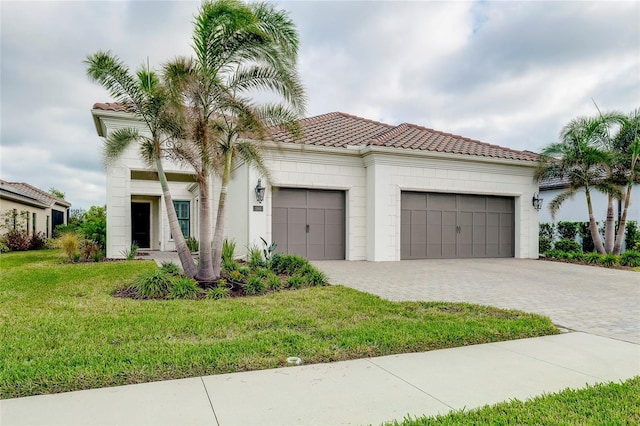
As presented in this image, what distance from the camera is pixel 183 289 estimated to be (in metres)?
6.88

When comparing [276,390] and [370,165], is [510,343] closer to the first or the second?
[276,390]

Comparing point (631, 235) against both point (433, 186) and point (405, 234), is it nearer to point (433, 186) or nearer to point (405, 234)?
point (433, 186)

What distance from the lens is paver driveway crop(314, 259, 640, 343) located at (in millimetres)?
5816

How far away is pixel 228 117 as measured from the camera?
26.1 ft

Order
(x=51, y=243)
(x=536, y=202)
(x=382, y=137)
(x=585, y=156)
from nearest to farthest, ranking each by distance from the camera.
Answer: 1. (x=585, y=156)
2. (x=382, y=137)
3. (x=536, y=202)
4. (x=51, y=243)

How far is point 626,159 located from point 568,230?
433 cm

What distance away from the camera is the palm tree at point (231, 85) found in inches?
280

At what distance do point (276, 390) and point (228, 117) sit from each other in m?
6.15

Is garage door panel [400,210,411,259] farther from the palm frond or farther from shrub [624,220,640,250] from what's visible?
shrub [624,220,640,250]

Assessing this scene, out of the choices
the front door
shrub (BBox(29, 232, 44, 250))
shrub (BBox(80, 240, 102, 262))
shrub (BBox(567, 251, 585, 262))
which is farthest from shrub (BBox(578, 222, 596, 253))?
shrub (BBox(29, 232, 44, 250))

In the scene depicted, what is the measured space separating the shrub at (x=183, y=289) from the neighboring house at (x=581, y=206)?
15812mm

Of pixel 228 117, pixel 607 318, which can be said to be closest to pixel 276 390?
pixel 607 318

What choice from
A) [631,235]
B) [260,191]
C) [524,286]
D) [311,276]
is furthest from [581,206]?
[311,276]

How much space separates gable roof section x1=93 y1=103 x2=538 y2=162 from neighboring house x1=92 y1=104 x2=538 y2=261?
0.07m
